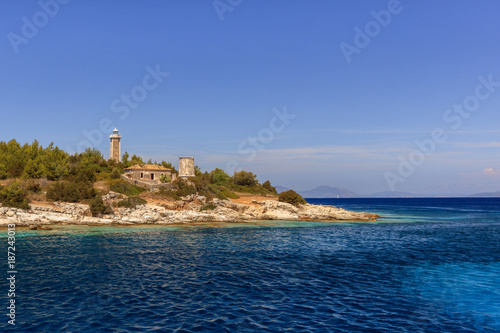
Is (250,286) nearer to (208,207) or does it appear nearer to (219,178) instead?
(208,207)

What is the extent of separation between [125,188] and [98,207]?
1192 centimetres

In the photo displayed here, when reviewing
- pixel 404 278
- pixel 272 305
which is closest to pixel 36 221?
pixel 272 305

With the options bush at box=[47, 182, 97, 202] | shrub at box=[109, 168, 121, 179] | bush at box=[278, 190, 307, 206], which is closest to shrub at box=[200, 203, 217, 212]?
bush at box=[278, 190, 307, 206]

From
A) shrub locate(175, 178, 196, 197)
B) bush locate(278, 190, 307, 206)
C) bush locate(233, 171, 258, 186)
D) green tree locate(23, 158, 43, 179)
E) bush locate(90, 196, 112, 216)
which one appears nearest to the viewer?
bush locate(90, 196, 112, 216)

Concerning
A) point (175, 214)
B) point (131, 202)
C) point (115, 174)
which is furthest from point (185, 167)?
point (175, 214)

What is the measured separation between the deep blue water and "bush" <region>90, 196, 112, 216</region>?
1531cm

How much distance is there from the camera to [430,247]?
37125 millimetres

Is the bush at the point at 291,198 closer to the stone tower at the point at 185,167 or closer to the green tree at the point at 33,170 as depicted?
the stone tower at the point at 185,167

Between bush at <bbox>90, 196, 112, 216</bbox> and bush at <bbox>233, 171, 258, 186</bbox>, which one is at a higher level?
bush at <bbox>233, 171, 258, 186</bbox>

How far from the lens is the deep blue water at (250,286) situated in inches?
612

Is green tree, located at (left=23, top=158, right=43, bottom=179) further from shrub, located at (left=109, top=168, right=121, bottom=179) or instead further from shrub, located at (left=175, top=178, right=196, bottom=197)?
shrub, located at (left=175, top=178, right=196, bottom=197)

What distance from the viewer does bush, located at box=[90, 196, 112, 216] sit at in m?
54.2

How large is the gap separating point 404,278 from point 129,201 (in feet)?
155

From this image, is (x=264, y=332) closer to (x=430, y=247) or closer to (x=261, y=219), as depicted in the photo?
(x=430, y=247)
